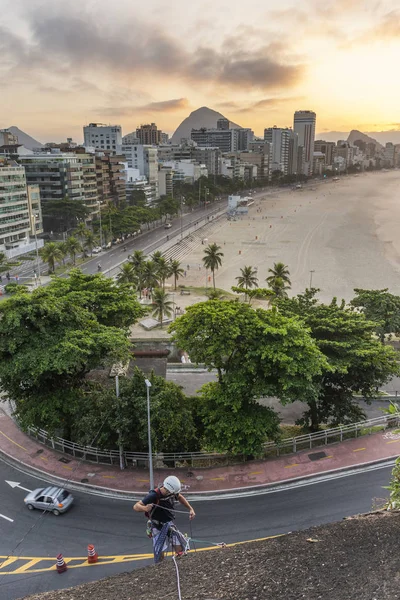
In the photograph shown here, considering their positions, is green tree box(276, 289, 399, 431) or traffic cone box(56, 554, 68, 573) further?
green tree box(276, 289, 399, 431)

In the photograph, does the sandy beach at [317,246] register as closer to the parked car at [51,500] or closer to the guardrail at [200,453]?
the guardrail at [200,453]

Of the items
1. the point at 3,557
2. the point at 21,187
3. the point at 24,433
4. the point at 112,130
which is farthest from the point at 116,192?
the point at 3,557

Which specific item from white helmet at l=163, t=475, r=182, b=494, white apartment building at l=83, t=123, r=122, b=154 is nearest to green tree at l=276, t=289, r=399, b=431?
white helmet at l=163, t=475, r=182, b=494

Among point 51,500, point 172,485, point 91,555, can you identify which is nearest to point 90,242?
point 51,500

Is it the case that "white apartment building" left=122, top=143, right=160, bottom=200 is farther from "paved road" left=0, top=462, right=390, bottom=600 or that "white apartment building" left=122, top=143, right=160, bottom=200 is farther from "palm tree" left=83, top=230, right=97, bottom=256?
"paved road" left=0, top=462, right=390, bottom=600

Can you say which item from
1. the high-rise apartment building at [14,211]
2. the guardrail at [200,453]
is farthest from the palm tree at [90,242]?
the guardrail at [200,453]

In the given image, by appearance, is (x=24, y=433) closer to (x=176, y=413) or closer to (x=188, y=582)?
(x=176, y=413)
